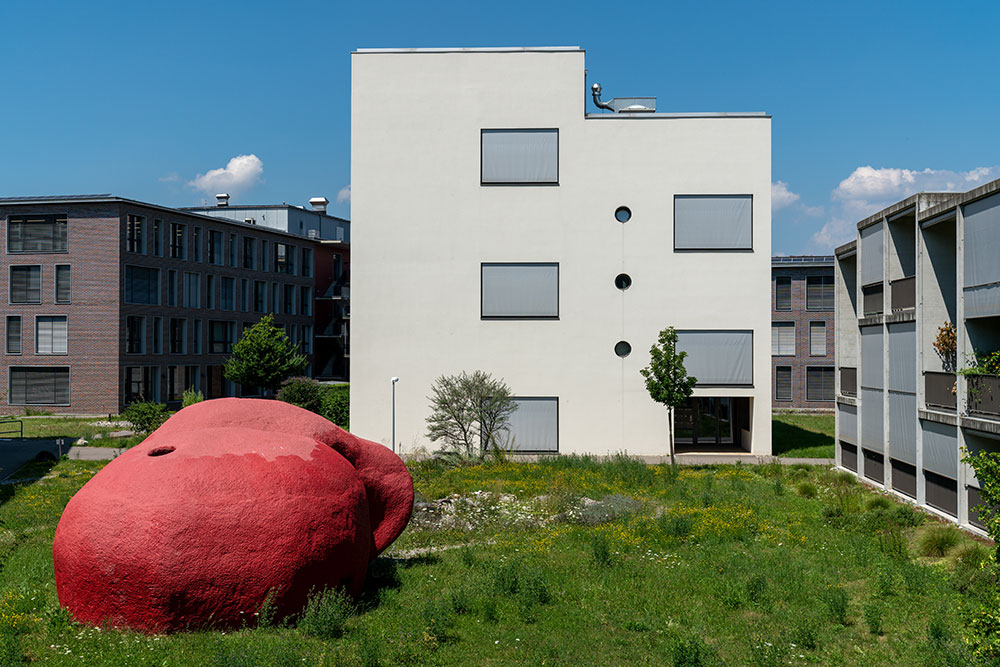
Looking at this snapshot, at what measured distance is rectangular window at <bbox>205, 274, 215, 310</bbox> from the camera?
52531 mm

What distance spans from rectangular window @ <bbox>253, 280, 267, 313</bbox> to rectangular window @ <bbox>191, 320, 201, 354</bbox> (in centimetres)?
608

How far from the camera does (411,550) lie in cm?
1354

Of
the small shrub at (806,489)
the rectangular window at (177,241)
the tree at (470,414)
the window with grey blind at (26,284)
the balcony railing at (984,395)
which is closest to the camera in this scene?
the balcony railing at (984,395)

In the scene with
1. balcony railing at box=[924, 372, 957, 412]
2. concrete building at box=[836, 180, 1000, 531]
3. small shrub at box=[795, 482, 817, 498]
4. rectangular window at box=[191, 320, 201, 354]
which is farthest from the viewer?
rectangular window at box=[191, 320, 201, 354]

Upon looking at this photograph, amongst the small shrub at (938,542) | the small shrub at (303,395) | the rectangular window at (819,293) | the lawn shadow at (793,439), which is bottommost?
the lawn shadow at (793,439)

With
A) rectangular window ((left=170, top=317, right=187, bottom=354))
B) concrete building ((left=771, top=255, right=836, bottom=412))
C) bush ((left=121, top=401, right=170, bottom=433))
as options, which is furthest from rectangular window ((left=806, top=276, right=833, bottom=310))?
rectangular window ((left=170, top=317, right=187, bottom=354))

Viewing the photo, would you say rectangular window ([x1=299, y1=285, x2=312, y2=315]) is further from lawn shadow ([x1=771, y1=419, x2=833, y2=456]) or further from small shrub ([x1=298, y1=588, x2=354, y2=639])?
small shrub ([x1=298, y1=588, x2=354, y2=639])

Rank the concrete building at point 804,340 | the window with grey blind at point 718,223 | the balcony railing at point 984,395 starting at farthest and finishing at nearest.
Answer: the concrete building at point 804,340, the window with grey blind at point 718,223, the balcony railing at point 984,395

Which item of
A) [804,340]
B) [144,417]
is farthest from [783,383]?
[144,417]

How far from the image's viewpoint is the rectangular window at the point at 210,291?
52531mm

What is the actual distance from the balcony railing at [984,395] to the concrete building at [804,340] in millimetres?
31993

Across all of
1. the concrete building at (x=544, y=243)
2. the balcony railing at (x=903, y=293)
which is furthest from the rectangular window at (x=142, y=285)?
the balcony railing at (x=903, y=293)

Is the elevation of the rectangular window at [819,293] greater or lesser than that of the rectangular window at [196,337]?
greater

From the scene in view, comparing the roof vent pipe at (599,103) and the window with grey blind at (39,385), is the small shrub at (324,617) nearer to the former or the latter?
the roof vent pipe at (599,103)
